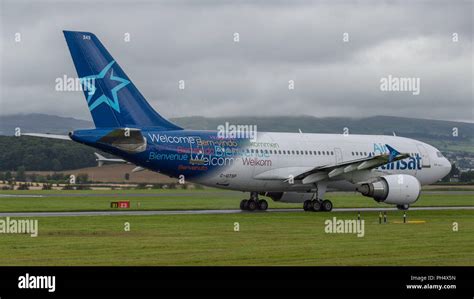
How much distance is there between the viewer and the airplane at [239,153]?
48.1 meters

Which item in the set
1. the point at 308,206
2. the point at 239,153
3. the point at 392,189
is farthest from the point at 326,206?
the point at 239,153

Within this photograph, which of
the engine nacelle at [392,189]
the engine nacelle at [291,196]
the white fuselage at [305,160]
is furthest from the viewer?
the engine nacelle at [291,196]

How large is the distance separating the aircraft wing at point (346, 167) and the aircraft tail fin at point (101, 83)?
10.8 m

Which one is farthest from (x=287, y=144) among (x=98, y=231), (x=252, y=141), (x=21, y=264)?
(x=21, y=264)

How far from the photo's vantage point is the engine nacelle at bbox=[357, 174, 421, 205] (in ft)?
171

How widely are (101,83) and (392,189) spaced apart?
16974mm

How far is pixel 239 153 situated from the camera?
52062 millimetres

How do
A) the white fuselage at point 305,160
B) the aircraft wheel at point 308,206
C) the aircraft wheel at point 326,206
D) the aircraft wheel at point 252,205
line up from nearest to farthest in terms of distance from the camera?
1. the white fuselage at point 305,160
2. the aircraft wheel at point 326,206
3. the aircraft wheel at point 308,206
4. the aircraft wheel at point 252,205

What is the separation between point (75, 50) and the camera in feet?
157

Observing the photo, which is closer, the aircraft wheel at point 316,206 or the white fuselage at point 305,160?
the white fuselage at point 305,160

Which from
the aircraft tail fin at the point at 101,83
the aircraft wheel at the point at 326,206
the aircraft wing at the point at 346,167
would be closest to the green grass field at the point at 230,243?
the aircraft tail fin at the point at 101,83

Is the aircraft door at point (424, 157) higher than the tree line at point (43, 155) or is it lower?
lower

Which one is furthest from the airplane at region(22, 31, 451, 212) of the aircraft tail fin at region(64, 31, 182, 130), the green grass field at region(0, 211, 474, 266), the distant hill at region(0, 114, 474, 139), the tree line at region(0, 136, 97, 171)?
the distant hill at region(0, 114, 474, 139)

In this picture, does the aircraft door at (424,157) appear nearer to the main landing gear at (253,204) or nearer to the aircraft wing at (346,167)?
the aircraft wing at (346,167)
